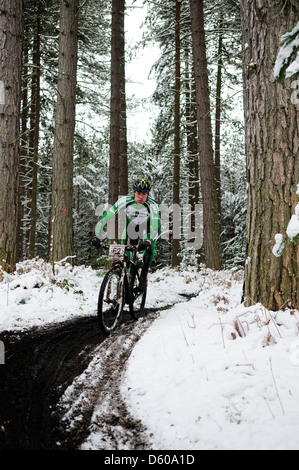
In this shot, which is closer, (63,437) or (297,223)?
(63,437)

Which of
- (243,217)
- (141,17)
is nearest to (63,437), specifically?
(141,17)

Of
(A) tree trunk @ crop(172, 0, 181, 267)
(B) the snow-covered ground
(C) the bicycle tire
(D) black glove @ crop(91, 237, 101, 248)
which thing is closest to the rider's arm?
(D) black glove @ crop(91, 237, 101, 248)

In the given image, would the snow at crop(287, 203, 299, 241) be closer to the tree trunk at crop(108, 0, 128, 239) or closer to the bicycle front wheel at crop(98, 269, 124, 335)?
the bicycle front wheel at crop(98, 269, 124, 335)

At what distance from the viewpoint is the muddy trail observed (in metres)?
2.15

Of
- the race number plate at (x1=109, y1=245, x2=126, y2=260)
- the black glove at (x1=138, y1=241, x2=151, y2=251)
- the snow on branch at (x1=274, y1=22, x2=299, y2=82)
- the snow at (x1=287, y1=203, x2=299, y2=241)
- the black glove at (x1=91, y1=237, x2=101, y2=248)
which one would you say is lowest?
the race number plate at (x1=109, y1=245, x2=126, y2=260)

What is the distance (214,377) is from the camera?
8.93 ft

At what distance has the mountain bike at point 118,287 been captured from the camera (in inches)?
178

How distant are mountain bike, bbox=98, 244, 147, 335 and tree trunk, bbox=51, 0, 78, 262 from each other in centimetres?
310

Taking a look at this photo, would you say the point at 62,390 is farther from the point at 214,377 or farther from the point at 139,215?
the point at 139,215

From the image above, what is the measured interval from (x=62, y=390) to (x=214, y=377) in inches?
52.7

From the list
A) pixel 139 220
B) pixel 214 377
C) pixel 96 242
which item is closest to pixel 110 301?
pixel 96 242

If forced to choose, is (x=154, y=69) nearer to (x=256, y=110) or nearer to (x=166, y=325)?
(x=256, y=110)

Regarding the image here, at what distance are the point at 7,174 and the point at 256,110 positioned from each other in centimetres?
532

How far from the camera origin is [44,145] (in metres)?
16.1
